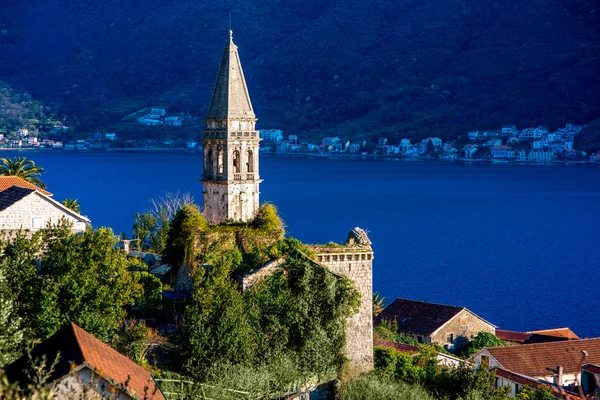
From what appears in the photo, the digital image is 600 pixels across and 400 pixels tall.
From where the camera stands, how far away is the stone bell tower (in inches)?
1454

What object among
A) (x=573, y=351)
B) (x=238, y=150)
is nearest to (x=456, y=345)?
(x=573, y=351)

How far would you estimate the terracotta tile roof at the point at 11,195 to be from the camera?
2705 cm

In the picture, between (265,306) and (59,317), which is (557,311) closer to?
(265,306)

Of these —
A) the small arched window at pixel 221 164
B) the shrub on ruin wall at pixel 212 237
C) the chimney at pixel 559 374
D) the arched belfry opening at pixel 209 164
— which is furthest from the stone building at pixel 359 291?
the arched belfry opening at pixel 209 164

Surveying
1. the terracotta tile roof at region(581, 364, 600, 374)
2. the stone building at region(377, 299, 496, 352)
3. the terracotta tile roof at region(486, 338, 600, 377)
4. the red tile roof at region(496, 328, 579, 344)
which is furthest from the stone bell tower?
the red tile roof at region(496, 328, 579, 344)

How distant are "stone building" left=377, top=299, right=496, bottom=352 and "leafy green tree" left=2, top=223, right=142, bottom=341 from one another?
21.6 meters

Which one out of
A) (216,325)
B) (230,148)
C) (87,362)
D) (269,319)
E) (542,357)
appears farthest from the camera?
(230,148)

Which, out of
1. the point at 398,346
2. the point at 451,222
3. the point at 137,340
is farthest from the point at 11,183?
the point at 451,222

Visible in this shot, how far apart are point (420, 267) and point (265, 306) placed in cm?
5516

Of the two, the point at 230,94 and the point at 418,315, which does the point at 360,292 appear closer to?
the point at 230,94

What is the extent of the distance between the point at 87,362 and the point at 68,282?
905cm

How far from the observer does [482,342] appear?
137 ft

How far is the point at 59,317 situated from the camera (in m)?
22.7

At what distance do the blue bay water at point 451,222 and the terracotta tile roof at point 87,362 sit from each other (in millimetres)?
44401
